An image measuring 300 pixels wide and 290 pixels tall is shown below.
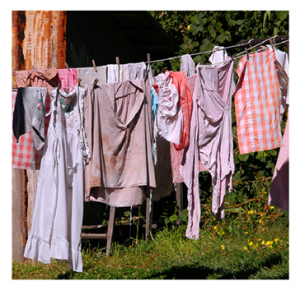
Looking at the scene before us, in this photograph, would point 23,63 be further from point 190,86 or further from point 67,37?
point 190,86

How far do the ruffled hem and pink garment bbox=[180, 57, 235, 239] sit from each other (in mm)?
1010

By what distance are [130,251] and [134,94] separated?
201 cm

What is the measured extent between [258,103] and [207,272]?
179cm

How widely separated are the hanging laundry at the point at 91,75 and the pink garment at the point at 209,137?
96 cm

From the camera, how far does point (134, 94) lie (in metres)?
3.36

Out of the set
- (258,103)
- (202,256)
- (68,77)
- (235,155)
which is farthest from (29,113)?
(235,155)

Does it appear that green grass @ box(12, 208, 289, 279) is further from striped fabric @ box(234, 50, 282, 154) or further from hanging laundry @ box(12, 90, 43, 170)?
striped fabric @ box(234, 50, 282, 154)

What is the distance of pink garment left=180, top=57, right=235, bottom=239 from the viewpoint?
318 centimetres

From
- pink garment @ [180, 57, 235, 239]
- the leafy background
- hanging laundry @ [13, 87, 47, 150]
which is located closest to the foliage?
the leafy background

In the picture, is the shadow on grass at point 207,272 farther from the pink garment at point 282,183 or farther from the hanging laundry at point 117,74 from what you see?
the hanging laundry at point 117,74

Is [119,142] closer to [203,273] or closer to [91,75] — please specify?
[91,75]

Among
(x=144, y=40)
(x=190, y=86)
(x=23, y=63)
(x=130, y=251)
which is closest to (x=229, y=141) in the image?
(x=190, y=86)

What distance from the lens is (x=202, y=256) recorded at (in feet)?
13.7

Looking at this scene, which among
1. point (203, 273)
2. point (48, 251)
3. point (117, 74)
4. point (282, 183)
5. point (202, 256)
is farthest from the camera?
point (202, 256)
